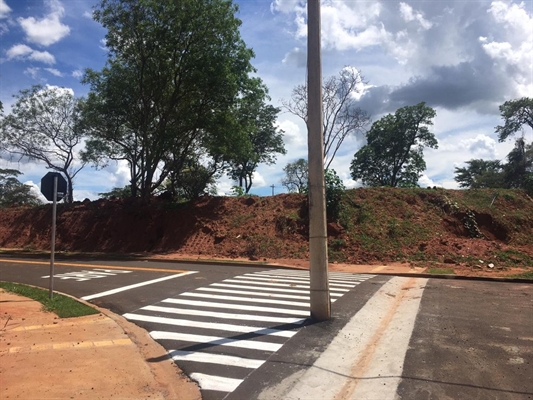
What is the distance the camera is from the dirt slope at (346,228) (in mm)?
21875

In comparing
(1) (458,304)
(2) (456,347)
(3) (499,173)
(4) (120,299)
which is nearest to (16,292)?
(4) (120,299)

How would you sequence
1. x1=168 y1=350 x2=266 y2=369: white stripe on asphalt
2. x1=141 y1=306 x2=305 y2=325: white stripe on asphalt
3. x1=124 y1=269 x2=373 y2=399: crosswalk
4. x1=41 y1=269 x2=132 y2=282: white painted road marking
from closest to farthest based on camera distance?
1. x1=124 y1=269 x2=373 y2=399: crosswalk
2. x1=168 y1=350 x2=266 y2=369: white stripe on asphalt
3. x1=141 y1=306 x2=305 y2=325: white stripe on asphalt
4. x1=41 y1=269 x2=132 y2=282: white painted road marking

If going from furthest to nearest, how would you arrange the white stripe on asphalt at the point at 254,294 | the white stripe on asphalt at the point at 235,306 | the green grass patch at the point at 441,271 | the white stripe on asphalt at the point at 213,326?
the green grass patch at the point at 441,271 → the white stripe on asphalt at the point at 254,294 → the white stripe on asphalt at the point at 235,306 → the white stripe on asphalt at the point at 213,326

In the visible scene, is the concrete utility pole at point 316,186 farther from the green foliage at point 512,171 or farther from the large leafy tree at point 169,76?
the green foliage at point 512,171

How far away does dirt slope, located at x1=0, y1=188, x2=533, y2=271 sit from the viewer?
21.9 meters

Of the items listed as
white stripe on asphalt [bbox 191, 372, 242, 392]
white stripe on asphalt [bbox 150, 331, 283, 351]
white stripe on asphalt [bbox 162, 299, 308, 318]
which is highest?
white stripe on asphalt [bbox 162, 299, 308, 318]

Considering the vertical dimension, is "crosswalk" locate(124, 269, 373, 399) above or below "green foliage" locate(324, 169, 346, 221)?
below

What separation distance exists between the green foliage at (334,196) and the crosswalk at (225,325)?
13.6 meters

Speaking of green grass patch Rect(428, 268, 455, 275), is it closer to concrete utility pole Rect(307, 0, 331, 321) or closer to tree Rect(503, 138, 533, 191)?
concrete utility pole Rect(307, 0, 331, 321)

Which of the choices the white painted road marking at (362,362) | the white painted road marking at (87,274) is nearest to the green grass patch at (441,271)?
the white painted road marking at (362,362)

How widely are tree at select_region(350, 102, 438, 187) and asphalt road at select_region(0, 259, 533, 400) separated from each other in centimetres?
3374

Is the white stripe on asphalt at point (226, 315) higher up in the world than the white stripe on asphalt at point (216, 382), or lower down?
higher up

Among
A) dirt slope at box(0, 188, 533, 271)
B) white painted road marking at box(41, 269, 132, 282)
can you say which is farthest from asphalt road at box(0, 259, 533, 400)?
dirt slope at box(0, 188, 533, 271)

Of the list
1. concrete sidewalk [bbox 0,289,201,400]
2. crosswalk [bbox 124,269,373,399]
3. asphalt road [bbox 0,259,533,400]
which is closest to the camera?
concrete sidewalk [bbox 0,289,201,400]
